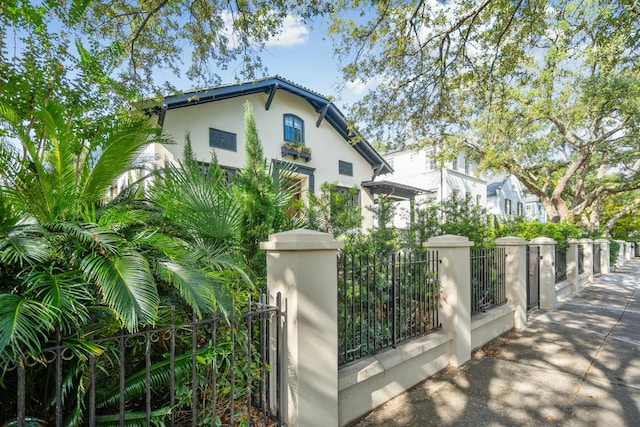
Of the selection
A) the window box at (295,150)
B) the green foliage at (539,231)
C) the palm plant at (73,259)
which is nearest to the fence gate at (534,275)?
the green foliage at (539,231)

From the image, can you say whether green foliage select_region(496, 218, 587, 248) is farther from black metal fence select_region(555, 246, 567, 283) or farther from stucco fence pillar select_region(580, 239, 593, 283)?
stucco fence pillar select_region(580, 239, 593, 283)

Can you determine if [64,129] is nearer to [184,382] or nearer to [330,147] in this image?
[184,382]

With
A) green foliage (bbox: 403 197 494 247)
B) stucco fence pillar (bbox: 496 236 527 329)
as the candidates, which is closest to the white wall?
green foliage (bbox: 403 197 494 247)

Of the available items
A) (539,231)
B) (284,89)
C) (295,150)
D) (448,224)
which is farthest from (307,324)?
(284,89)

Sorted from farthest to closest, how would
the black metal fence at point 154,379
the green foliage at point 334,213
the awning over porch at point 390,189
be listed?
the awning over porch at point 390,189
the green foliage at point 334,213
the black metal fence at point 154,379

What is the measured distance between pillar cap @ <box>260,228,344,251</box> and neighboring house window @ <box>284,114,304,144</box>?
1063 cm

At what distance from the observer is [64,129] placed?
239 cm

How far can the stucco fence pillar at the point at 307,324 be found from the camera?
279 centimetres

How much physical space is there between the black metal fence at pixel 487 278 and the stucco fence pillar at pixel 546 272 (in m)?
1.95

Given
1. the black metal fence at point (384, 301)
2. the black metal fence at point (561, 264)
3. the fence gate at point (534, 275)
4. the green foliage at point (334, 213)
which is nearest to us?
the black metal fence at point (384, 301)

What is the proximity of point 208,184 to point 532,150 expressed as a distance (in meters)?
16.7

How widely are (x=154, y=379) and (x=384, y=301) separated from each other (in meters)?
2.79

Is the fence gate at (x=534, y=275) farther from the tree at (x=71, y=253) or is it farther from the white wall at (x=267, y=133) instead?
the tree at (x=71, y=253)

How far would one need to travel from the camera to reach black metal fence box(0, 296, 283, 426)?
1921mm
